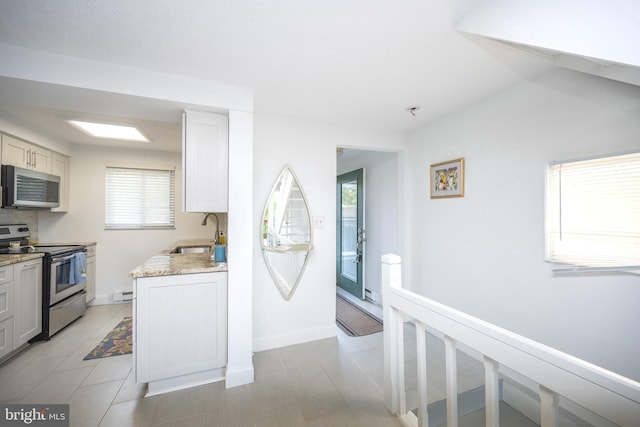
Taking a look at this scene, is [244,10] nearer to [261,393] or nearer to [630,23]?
[630,23]

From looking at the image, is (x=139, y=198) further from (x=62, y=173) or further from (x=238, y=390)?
(x=238, y=390)

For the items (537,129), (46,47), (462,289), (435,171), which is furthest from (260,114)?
(462,289)

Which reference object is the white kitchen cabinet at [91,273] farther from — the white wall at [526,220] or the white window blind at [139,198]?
the white wall at [526,220]

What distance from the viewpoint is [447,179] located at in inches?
104

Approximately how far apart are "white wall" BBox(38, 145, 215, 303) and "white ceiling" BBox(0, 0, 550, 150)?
2.12 m

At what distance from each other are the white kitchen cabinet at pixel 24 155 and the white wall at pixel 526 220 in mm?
4527

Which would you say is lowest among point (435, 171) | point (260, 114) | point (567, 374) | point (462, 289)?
point (462, 289)

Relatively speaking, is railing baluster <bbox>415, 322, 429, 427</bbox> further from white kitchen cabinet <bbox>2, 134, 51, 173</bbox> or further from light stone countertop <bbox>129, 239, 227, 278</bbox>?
white kitchen cabinet <bbox>2, 134, 51, 173</bbox>

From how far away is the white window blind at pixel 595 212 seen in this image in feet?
4.81

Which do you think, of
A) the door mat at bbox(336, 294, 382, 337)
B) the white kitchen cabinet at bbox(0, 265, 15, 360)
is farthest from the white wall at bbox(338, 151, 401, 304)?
the white kitchen cabinet at bbox(0, 265, 15, 360)

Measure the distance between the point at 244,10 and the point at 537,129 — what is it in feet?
7.03

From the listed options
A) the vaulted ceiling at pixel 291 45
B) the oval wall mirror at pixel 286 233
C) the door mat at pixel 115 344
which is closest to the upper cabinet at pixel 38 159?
the vaulted ceiling at pixel 291 45

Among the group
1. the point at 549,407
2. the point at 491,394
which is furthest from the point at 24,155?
the point at 549,407

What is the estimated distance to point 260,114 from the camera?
2.56 meters
